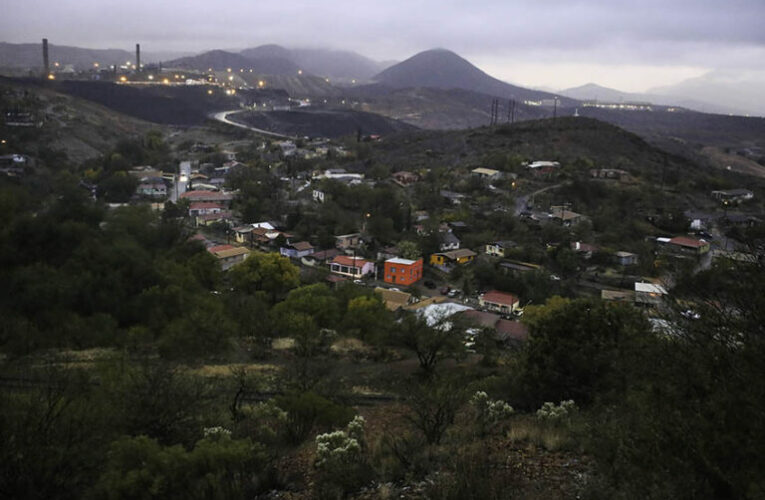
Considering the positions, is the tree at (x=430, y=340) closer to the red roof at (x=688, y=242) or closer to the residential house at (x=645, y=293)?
the residential house at (x=645, y=293)

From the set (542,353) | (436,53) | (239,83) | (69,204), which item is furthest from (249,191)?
(436,53)

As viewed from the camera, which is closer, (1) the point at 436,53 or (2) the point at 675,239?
(2) the point at 675,239

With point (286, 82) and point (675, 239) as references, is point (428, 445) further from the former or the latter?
point (286, 82)

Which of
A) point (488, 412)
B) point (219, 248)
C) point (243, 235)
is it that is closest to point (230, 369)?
point (488, 412)

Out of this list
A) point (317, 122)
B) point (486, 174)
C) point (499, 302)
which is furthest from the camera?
point (317, 122)

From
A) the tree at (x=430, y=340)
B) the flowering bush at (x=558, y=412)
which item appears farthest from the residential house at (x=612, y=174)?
the flowering bush at (x=558, y=412)

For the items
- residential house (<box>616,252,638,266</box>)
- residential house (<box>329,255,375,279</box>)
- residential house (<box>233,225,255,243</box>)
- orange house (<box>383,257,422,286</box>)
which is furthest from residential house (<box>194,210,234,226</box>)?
residential house (<box>616,252,638,266</box>)

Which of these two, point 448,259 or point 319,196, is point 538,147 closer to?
point 319,196
